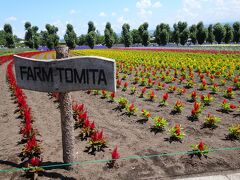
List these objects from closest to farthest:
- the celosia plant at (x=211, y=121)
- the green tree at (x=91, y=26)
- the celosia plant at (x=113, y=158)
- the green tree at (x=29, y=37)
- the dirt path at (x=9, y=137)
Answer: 1. the celosia plant at (x=113, y=158)
2. the dirt path at (x=9, y=137)
3. the celosia plant at (x=211, y=121)
4. the green tree at (x=29, y=37)
5. the green tree at (x=91, y=26)

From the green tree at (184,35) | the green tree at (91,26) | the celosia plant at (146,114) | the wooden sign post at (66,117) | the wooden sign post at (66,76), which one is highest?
the green tree at (91,26)

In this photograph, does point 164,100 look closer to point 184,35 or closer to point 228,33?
point 184,35

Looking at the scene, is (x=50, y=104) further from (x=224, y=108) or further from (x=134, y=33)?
(x=134, y=33)

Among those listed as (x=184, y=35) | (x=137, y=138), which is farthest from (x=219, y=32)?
(x=137, y=138)

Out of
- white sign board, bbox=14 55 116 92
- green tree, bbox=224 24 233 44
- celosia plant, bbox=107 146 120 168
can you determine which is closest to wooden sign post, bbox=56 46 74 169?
white sign board, bbox=14 55 116 92

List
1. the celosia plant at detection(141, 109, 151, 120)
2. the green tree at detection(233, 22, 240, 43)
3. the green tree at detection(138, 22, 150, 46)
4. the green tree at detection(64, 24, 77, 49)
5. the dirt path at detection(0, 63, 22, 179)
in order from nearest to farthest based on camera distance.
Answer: the dirt path at detection(0, 63, 22, 179) → the celosia plant at detection(141, 109, 151, 120) → the green tree at detection(233, 22, 240, 43) → the green tree at detection(64, 24, 77, 49) → the green tree at detection(138, 22, 150, 46)

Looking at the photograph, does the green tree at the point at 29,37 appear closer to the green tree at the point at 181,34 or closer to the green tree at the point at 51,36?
the green tree at the point at 51,36

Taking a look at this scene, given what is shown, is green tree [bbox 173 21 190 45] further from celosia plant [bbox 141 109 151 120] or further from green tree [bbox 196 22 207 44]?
celosia plant [bbox 141 109 151 120]

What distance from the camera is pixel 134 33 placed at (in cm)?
10569

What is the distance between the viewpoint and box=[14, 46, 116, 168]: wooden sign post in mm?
4168

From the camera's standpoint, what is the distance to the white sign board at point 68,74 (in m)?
4.15

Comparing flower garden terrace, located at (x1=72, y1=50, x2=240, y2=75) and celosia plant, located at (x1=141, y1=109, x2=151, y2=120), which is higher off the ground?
flower garden terrace, located at (x1=72, y1=50, x2=240, y2=75)

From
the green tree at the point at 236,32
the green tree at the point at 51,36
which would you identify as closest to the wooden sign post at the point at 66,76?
the green tree at the point at 236,32

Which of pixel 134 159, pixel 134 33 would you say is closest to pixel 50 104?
pixel 134 159
